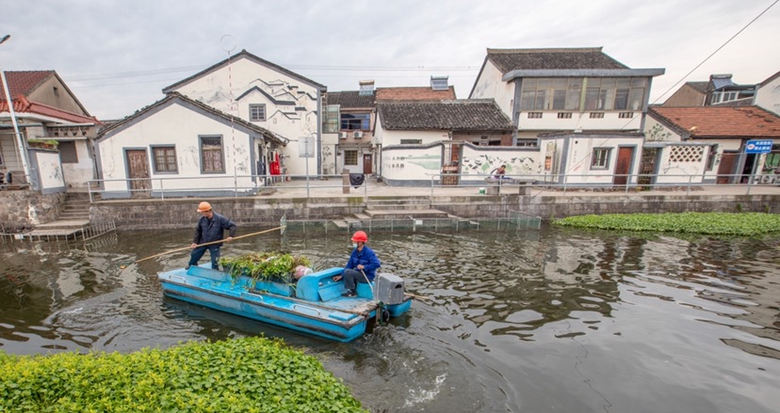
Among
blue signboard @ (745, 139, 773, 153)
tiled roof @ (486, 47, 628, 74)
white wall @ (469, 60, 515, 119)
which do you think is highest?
tiled roof @ (486, 47, 628, 74)

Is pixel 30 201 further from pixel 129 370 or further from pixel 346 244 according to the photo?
pixel 129 370

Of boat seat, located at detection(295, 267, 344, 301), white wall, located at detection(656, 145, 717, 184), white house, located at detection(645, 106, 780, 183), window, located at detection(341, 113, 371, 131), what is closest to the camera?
boat seat, located at detection(295, 267, 344, 301)

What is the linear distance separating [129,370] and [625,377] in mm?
7070

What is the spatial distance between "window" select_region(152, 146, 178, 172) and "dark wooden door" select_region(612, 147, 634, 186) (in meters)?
23.6

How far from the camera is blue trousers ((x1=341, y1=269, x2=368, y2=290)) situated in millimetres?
6938

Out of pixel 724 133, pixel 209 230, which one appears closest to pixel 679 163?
pixel 724 133

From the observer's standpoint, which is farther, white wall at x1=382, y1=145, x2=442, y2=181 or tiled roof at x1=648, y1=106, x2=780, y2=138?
tiled roof at x1=648, y1=106, x2=780, y2=138

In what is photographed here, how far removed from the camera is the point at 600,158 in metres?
19.6

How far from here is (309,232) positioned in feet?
46.6

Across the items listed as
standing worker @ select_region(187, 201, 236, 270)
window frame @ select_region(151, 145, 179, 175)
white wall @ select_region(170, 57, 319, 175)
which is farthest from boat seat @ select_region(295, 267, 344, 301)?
white wall @ select_region(170, 57, 319, 175)

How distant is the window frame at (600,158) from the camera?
63.7 feet

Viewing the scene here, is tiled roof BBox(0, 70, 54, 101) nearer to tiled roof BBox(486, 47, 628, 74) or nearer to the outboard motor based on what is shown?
the outboard motor

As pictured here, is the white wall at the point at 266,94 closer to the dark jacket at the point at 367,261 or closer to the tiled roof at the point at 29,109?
the tiled roof at the point at 29,109

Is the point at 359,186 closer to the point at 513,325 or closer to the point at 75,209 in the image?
the point at 75,209
